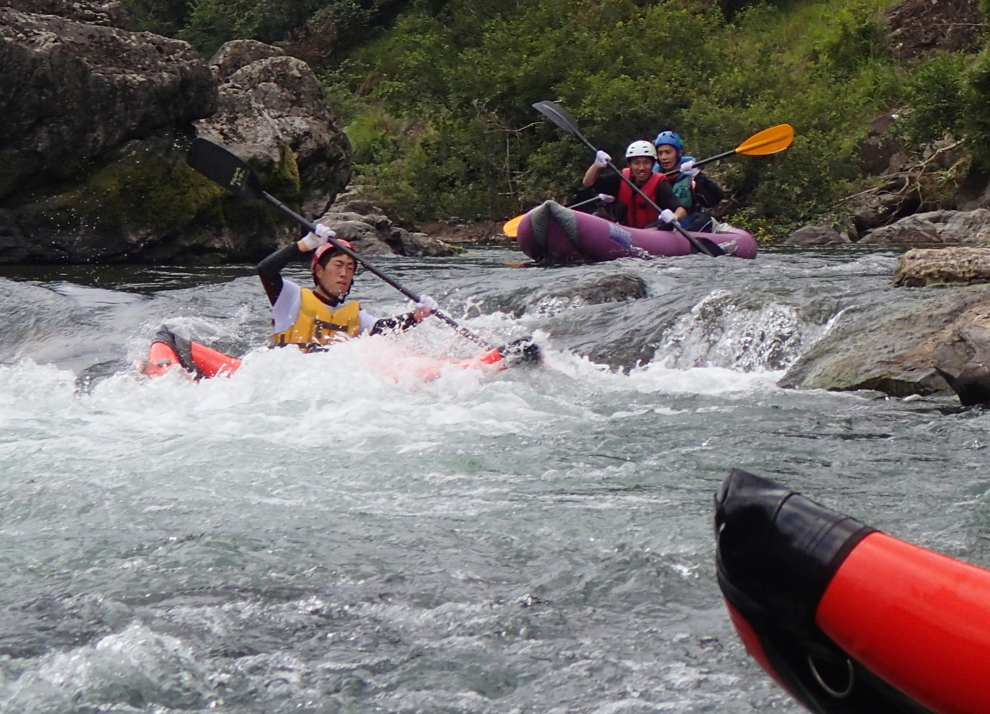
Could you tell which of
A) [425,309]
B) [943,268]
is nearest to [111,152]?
[425,309]

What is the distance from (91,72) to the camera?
11227 millimetres

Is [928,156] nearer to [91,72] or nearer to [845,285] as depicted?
[845,285]

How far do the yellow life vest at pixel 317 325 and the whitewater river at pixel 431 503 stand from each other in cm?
20

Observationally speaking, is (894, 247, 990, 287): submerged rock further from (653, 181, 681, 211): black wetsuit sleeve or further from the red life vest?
the red life vest

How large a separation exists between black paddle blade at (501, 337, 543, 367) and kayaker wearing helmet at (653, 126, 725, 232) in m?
4.83

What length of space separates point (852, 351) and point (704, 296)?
1351mm

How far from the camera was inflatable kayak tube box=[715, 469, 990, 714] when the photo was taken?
132 cm

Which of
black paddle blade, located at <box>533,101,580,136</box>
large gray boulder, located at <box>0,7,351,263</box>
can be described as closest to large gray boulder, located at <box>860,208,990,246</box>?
black paddle blade, located at <box>533,101,580,136</box>

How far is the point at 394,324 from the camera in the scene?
591 centimetres

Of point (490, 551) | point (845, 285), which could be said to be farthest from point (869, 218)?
point (490, 551)

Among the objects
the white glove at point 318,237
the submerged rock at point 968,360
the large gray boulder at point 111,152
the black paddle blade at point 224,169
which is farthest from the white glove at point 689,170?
the submerged rock at point 968,360

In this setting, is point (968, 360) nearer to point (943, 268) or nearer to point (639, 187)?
point (943, 268)

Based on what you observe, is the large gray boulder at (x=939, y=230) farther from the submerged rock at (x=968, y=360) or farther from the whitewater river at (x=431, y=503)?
the submerged rock at (x=968, y=360)

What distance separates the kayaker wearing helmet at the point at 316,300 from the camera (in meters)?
5.70
